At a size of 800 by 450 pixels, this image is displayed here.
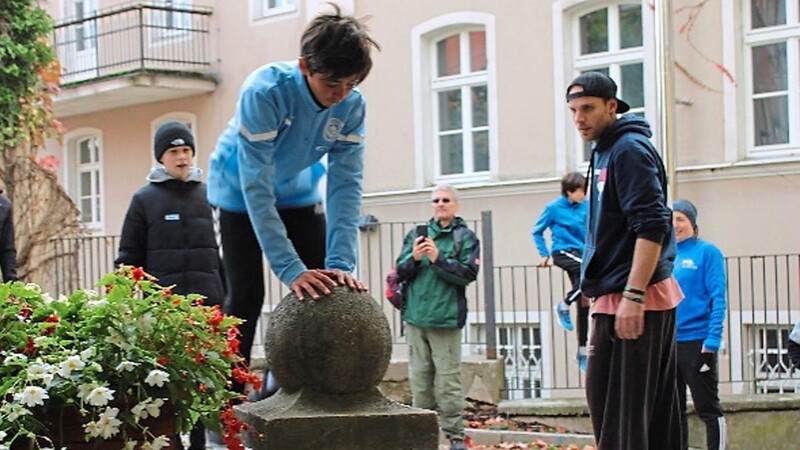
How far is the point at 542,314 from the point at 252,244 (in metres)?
10.5

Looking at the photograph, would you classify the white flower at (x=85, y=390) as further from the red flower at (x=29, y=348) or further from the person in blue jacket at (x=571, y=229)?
the person in blue jacket at (x=571, y=229)

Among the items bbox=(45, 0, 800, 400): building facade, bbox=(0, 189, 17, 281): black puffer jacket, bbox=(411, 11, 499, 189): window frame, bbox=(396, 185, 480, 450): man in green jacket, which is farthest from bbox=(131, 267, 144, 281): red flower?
bbox=(411, 11, 499, 189): window frame

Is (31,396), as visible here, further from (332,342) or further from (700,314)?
(700,314)

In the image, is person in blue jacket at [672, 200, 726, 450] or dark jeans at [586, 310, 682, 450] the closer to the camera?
dark jeans at [586, 310, 682, 450]

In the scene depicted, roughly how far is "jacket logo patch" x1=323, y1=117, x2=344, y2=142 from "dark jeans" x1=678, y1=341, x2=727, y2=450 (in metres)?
4.73

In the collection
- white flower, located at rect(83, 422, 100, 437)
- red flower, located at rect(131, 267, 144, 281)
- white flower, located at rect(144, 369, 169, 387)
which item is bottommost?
white flower, located at rect(83, 422, 100, 437)

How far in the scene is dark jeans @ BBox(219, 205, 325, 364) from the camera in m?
5.82

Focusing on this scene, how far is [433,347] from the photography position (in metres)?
10.6

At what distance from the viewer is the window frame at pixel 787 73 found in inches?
585

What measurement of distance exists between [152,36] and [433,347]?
13.9 m

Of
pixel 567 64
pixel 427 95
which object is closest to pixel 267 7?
pixel 427 95

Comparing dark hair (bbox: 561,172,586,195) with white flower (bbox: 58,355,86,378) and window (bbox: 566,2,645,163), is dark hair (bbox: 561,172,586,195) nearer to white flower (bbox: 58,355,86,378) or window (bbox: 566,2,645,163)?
window (bbox: 566,2,645,163)

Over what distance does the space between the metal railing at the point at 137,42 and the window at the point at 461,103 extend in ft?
16.2

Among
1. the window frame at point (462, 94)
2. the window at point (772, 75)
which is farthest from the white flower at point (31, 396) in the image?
the window frame at point (462, 94)
